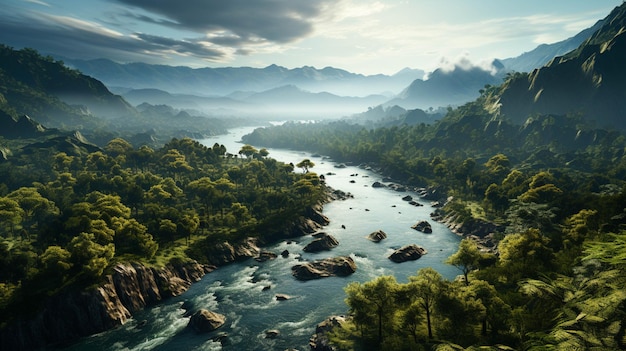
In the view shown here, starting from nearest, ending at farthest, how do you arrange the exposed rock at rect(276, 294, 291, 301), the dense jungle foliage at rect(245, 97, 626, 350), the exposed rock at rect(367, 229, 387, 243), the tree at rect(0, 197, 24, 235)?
the dense jungle foliage at rect(245, 97, 626, 350)
the exposed rock at rect(276, 294, 291, 301)
the tree at rect(0, 197, 24, 235)
the exposed rock at rect(367, 229, 387, 243)

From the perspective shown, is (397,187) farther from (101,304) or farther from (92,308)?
(92,308)

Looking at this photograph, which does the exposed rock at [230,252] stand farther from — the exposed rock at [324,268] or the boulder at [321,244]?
the exposed rock at [324,268]

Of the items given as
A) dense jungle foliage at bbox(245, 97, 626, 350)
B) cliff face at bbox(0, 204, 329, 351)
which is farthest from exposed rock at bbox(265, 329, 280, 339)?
cliff face at bbox(0, 204, 329, 351)

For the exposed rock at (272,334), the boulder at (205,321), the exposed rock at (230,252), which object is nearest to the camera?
the exposed rock at (272,334)

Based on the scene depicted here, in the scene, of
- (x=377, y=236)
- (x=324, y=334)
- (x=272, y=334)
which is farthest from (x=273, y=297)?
→ (x=377, y=236)

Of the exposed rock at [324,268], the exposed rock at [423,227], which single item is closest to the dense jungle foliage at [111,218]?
the exposed rock at [324,268]

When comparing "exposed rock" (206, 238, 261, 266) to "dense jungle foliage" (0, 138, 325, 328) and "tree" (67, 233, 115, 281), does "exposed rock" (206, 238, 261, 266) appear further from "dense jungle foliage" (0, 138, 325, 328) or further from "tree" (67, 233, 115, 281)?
"tree" (67, 233, 115, 281)

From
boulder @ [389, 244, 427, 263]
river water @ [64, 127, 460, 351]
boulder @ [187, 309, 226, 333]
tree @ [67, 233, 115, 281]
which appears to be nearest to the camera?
river water @ [64, 127, 460, 351]
